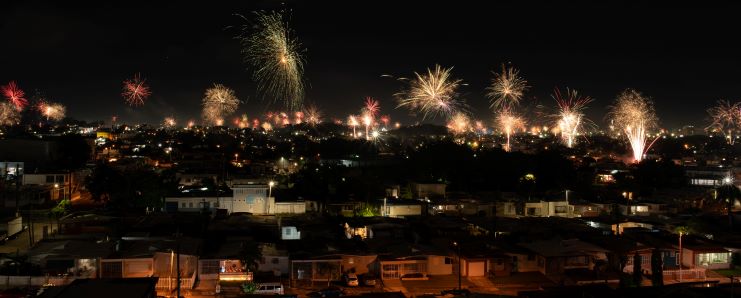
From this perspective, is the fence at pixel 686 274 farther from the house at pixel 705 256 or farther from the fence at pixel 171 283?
the fence at pixel 171 283

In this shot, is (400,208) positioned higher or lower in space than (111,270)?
higher

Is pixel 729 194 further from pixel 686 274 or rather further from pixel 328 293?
pixel 328 293

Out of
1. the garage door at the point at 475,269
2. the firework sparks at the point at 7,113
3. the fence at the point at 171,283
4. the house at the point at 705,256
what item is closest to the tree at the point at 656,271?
the house at the point at 705,256

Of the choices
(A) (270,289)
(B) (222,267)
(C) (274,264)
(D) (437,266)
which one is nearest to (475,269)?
(D) (437,266)

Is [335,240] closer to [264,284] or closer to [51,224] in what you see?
[264,284]

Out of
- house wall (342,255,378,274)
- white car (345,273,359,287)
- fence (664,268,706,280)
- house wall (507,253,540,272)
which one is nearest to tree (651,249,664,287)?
fence (664,268,706,280)

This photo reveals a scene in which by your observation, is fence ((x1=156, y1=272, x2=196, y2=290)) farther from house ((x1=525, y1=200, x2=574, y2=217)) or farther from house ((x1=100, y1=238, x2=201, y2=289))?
house ((x1=525, y1=200, x2=574, y2=217))
